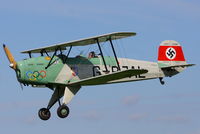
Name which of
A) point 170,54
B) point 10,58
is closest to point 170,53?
point 170,54

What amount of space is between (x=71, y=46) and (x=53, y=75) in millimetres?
1390

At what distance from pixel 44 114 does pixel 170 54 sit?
656 centimetres

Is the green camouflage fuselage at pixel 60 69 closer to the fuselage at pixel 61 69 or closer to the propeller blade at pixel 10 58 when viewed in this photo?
the fuselage at pixel 61 69

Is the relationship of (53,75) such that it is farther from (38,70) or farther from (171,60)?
(171,60)

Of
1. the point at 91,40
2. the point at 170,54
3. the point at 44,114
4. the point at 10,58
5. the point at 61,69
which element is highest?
the point at 10,58

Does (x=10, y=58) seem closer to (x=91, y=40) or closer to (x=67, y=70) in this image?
(x=67, y=70)

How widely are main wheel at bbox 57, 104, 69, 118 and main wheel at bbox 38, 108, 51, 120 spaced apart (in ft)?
3.62

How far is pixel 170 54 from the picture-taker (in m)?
24.4

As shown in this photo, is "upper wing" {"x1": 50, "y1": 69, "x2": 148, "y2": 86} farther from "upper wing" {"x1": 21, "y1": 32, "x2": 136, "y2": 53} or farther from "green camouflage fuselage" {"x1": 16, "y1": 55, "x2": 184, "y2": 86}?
"upper wing" {"x1": 21, "y1": 32, "x2": 136, "y2": 53}

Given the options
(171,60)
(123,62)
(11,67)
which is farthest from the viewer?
(171,60)

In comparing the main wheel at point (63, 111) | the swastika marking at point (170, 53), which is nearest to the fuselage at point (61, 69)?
the main wheel at point (63, 111)

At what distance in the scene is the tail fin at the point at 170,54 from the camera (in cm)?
2419

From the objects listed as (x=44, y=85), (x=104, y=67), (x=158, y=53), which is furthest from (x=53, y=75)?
(x=158, y=53)

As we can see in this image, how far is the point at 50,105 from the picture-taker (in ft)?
70.9
